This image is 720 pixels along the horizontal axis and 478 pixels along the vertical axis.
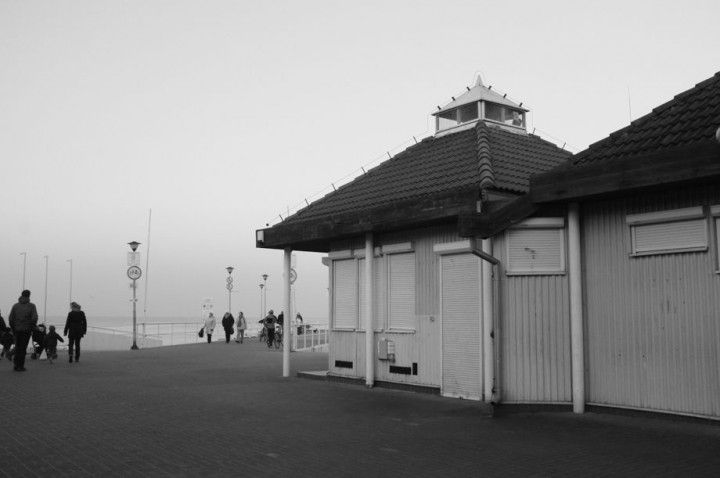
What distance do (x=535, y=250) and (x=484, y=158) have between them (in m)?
3.02

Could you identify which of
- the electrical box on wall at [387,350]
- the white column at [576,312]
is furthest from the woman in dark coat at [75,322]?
the white column at [576,312]

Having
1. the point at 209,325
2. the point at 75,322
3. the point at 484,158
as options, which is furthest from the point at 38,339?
the point at 484,158

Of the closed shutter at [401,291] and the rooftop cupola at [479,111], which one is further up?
the rooftop cupola at [479,111]

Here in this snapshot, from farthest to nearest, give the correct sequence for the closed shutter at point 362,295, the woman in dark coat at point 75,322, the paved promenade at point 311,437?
the woman in dark coat at point 75,322
the closed shutter at point 362,295
the paved promenade at point 311,437

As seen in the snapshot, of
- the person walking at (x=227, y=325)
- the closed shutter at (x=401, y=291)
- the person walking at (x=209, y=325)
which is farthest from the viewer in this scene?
the person walking at (x=209, y=325)

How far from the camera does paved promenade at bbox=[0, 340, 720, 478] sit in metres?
7.99

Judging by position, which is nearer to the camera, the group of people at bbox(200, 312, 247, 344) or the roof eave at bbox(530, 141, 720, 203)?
the roof eave at bbox(530, 141, 720, 203)

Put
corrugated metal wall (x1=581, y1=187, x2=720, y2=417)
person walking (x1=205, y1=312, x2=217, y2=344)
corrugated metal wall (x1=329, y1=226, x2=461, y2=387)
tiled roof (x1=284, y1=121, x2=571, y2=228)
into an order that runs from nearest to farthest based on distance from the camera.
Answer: corrugated metal wall (x1=581, y1=187, x2=720, y2=417)
corrugated metal wall (x1=329, y1=226, x2=461, y2=387)
tiled roof (x1=284, y1=121, x2=571, y2=228)
person walking (x1=205, y1=312, x2=217, y2=344)

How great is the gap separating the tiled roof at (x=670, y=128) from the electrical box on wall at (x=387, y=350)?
527cm

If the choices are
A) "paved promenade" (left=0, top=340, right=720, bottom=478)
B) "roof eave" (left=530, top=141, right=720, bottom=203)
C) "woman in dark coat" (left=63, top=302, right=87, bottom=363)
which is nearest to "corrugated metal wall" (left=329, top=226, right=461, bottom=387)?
"paved promenade" (left=0, top=340, right=720, bottom=478)

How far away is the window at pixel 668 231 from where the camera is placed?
34.6 ft

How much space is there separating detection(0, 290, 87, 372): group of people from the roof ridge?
11.6m

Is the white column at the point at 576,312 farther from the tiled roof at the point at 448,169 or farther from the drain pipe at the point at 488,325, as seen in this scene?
the tiled roof at the point at 448,169

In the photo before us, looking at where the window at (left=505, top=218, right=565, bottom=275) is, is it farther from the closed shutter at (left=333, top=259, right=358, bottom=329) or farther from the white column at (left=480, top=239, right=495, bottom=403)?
the closed shutter at (left=333, top=259, right=358, bottom=329)
